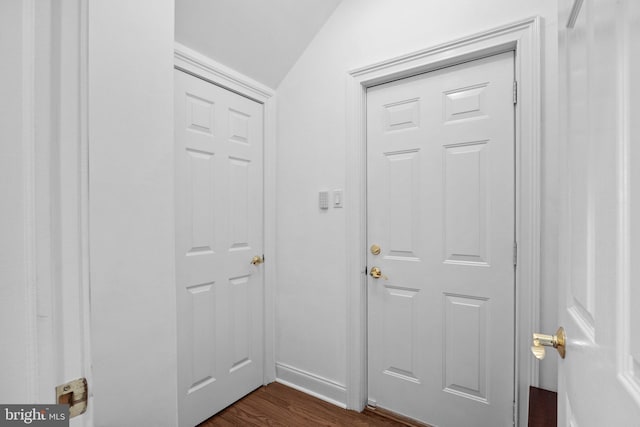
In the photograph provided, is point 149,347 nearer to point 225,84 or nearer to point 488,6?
point 225,84

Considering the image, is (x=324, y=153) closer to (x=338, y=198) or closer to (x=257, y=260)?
(x=338, y=198)

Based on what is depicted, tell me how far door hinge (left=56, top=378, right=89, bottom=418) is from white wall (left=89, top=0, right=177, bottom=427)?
28.2 inches

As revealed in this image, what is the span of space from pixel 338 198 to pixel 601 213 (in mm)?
1629

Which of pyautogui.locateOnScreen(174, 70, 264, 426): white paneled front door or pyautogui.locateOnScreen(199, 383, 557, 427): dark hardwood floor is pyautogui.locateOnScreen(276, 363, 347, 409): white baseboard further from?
pyautogui.locateOnScreen(174, 70, 264, 426): white paneled front door

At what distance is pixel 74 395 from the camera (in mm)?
490

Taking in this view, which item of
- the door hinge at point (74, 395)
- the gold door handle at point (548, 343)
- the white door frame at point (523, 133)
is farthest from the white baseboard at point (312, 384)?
the door hinge at point (74, 395)

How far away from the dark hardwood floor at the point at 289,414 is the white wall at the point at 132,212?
2.27ft

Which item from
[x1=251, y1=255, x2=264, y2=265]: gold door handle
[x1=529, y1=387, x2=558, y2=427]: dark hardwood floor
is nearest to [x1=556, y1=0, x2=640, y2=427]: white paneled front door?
[x1=529, y1=387, x2=558, y2=427]: dark hardwood floor

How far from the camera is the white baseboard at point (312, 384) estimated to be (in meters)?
2.03

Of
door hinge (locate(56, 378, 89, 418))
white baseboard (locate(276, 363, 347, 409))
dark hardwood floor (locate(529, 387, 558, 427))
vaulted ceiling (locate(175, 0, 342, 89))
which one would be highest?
vaulted ceiling (locate(175, 0, 342, 89))

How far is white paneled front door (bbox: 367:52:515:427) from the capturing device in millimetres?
1601

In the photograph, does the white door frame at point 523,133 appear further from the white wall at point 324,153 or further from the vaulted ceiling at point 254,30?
the vaulted ceiling at point 254,30

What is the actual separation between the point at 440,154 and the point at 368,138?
17.9 inches

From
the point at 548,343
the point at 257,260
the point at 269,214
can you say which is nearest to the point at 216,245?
the point at 257,260
